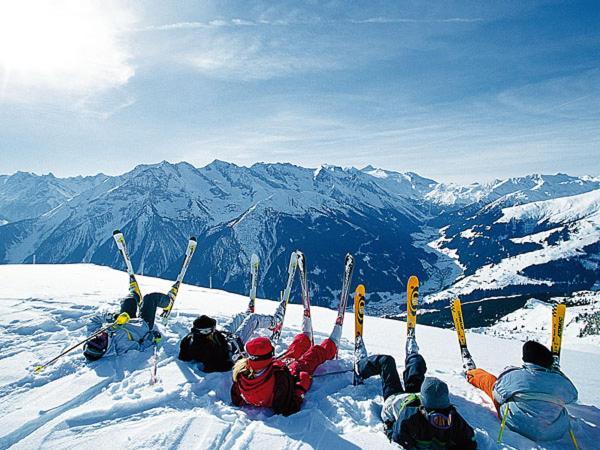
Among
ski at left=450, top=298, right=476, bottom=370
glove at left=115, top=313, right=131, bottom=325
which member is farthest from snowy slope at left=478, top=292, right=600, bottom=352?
glove at left=115, top=313, right=131, bottom=325

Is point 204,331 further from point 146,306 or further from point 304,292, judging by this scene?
point 304,292

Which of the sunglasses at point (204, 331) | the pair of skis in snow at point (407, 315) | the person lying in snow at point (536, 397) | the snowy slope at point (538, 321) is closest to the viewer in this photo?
the person lying in snow at point (536, 397)

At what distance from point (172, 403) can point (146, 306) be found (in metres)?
4.88

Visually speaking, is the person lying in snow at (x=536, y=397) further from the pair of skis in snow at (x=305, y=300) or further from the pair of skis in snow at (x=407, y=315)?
the pair of skis in snow at (x=305, y=300)

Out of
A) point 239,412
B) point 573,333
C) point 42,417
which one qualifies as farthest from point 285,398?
point 573,333

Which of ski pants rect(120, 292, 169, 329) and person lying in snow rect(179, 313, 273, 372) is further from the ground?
ski pants rect(120, 292, 169, 329)

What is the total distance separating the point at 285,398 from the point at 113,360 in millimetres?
4878

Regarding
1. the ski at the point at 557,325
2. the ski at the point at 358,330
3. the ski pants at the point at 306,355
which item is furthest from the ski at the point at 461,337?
the ski pants at the point at 306,355

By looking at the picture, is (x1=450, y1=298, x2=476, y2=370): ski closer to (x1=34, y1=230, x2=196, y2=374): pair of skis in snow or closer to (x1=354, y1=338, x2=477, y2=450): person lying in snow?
(x1=354, y1=338, x2=477, y2=450): person lying in snow

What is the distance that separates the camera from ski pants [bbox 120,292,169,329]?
11.2 metres

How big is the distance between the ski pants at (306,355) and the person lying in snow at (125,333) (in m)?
3.52

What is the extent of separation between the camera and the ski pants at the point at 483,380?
319 inches

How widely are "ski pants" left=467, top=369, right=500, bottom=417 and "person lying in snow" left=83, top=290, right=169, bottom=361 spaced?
7.74 meters

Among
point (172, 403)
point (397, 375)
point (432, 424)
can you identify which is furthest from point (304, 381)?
point (432, 424)
